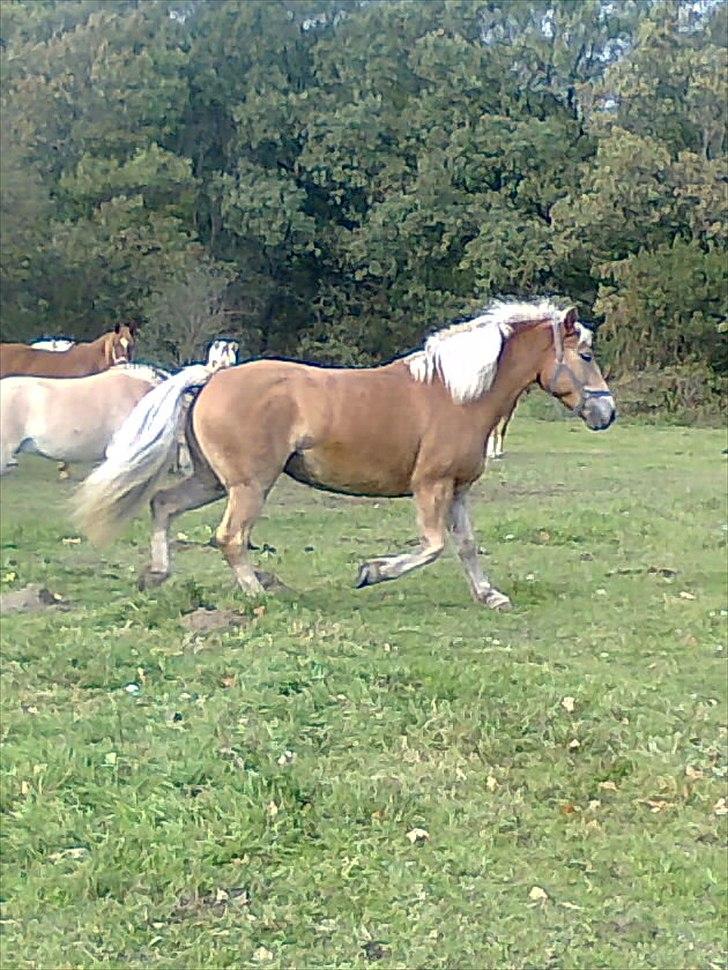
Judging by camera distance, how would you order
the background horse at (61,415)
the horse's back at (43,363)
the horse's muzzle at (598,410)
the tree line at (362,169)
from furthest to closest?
the tree line at (362,169) → the horse's back at (43,363) → the background horse at (61,415) → the horse's muzzle at (598,410)

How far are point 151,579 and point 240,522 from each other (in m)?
0.70

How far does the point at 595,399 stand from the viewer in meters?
7.47

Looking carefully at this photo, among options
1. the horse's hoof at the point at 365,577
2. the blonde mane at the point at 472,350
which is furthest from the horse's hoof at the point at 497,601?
the blonde mane at the point at 472,350

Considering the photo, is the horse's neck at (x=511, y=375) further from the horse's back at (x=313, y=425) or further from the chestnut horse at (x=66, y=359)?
the chestnut horse at (x=66, y=359)

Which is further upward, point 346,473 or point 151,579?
point 346,473

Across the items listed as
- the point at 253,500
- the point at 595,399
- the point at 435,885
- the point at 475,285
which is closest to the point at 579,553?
the point at 595,399

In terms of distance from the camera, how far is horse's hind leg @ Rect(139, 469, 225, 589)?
289 inches

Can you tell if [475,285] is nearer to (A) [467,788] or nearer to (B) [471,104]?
(B) [471,104]

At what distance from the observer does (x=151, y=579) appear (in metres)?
7.32

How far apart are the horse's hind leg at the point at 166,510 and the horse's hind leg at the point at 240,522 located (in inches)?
16.9

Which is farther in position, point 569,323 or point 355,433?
point 569,323

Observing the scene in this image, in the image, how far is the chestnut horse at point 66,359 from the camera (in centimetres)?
1438

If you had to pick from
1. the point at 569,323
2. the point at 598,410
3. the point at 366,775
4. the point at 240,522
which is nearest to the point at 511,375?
the point at 569,323

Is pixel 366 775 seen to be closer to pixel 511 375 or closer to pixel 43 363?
pixel 511 375
